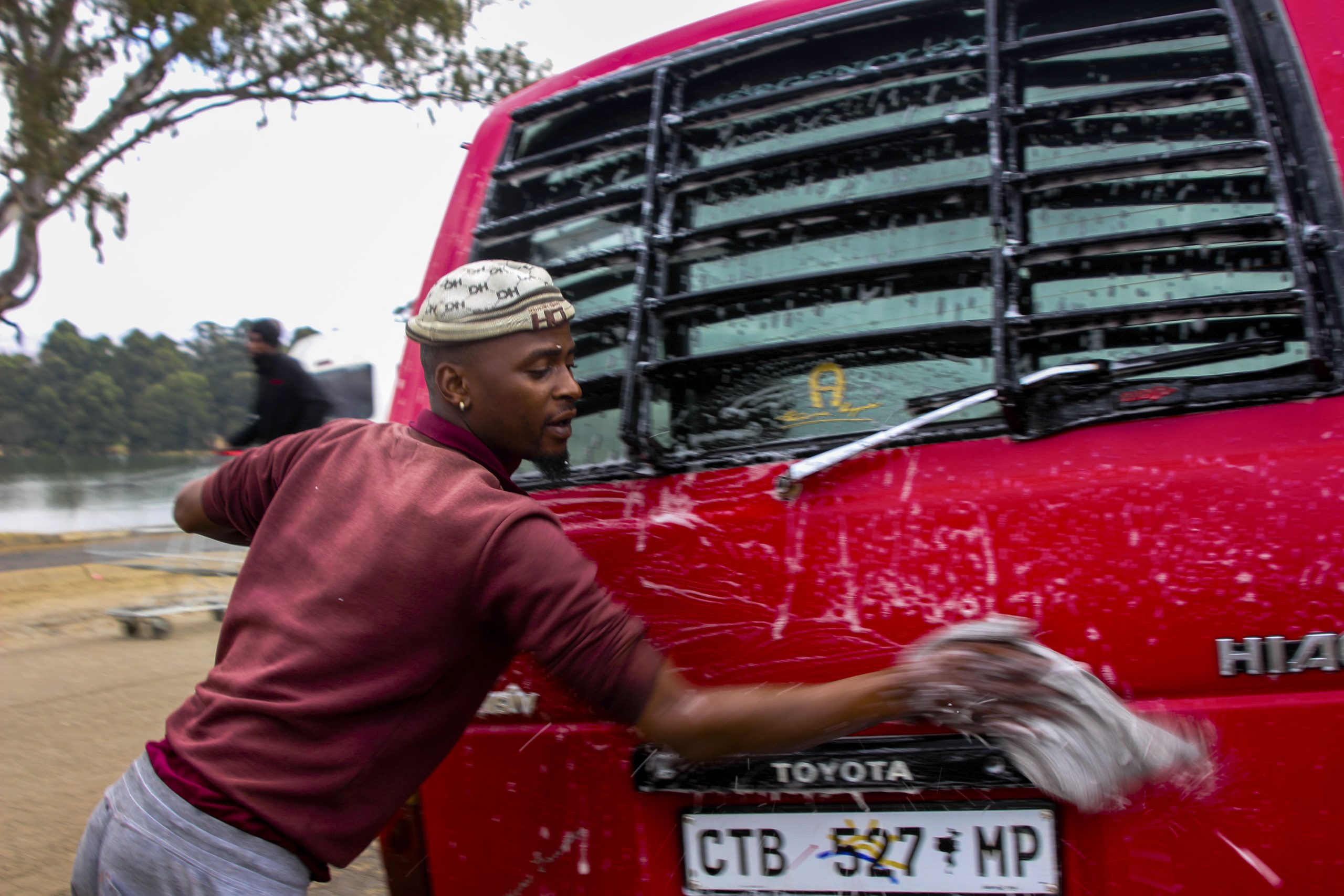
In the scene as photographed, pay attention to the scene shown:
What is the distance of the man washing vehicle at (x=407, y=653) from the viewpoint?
127 cm

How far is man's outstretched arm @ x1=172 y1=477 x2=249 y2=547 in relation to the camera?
1850 millimetres

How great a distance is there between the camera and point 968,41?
6.13 feet

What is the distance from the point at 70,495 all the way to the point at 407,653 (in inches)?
689

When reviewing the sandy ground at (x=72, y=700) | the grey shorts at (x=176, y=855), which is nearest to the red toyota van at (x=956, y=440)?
the grey shorts at (x=176, y=855)

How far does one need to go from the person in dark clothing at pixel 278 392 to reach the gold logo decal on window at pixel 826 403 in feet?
13.6

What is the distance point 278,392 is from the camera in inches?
219

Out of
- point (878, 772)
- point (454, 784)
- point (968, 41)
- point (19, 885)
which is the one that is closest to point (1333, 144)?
point (968, 41)

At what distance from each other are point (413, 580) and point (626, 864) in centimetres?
65

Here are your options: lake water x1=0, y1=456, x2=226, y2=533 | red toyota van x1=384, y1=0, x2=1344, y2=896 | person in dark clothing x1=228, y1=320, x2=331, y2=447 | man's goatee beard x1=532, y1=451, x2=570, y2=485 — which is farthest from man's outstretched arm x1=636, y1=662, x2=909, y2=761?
lake water x1=0, y1=456, x2=226, y2=533

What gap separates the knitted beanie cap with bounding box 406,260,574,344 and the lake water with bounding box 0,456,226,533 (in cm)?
1287

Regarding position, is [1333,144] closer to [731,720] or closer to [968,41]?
[968,41]

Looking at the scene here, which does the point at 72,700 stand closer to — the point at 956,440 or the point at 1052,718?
the point at 956,440

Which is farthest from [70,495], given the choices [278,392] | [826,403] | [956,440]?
[956,440]

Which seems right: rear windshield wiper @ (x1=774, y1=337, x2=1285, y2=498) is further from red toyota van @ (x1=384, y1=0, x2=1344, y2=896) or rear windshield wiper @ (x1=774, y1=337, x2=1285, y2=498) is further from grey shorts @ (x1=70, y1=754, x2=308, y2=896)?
grey shorts @ (x1=70, y1=754, x2=308, y2=896)
